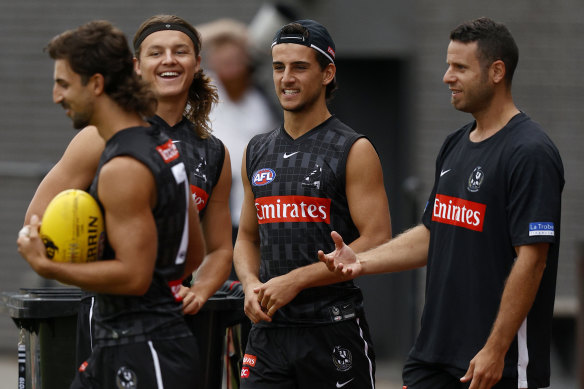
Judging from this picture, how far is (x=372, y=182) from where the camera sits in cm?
538

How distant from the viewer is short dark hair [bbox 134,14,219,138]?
18.7ft

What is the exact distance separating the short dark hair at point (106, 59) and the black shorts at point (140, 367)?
96 centimetres

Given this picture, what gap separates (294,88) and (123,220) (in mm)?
1425

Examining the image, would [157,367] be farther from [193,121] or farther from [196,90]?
[196,90]

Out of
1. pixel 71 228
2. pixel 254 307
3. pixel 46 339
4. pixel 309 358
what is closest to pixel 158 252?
pixel 71 228

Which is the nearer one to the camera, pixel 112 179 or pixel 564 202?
pixel 112 179

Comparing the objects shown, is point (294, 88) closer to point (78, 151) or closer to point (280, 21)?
point (78, 151)

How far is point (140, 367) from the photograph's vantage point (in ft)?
14.7

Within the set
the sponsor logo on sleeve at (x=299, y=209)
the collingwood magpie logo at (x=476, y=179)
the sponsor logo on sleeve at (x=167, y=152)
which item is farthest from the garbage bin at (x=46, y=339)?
the collingwood magpie logo at (x=476, y=179)

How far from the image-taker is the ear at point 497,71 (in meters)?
5.02

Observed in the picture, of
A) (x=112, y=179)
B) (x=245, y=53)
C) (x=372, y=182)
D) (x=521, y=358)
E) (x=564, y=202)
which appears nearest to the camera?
(x=112, y=179)

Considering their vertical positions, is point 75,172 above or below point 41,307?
above

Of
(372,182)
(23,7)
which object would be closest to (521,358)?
(372,182)

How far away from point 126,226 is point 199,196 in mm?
1211
